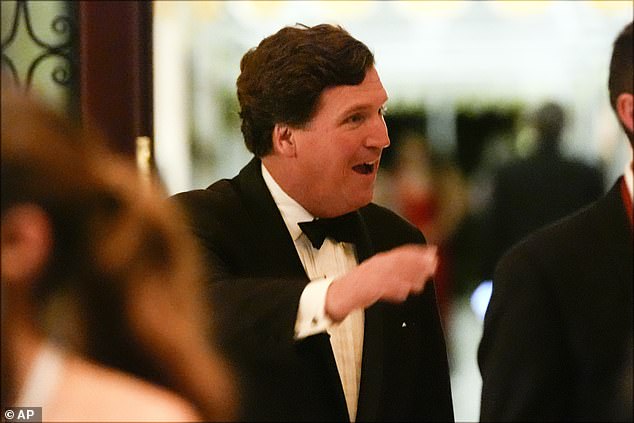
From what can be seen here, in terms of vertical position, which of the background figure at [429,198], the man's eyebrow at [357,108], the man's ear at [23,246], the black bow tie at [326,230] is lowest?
the background figure at [429,198]

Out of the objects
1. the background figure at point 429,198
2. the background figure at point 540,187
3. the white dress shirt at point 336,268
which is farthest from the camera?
the background figure at point 429,198

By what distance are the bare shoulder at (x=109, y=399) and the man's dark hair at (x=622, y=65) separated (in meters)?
1.15

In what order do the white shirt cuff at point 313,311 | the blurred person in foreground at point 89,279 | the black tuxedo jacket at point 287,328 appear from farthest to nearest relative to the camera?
the black tuxedo jacket at point 287,328, the white shirt cuff at point 313,311, the blurred person in foreground at point 89,279

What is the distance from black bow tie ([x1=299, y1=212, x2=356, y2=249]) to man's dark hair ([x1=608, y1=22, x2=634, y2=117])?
0.50 metres

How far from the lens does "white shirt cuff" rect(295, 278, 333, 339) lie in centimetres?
189

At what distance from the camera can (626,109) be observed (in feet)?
6.48

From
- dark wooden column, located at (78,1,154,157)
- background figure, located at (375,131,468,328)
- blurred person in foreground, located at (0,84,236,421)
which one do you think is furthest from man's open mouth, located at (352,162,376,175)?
background figure, located at (375,131,468,328)

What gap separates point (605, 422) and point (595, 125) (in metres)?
4.35

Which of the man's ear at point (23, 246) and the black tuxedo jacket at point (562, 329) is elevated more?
the man's ear at point (23, 246)

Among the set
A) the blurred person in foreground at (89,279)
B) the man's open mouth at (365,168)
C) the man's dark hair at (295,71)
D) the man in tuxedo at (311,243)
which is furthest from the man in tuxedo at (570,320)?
the blurred person in foreground at (89,279)

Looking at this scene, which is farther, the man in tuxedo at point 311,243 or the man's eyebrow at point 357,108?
the man's eyebrow at point 357,108

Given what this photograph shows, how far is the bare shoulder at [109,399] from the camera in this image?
1.04 metres

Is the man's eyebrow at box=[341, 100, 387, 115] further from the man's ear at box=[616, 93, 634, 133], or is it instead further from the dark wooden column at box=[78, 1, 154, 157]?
the dark wooden column at box=[78, 1, 154, 157]

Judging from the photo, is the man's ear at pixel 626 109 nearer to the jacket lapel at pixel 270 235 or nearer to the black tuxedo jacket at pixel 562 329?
the black tuxedo jacket at pixel 562 329
